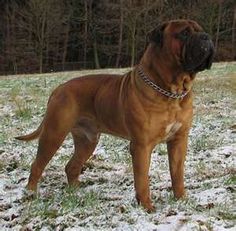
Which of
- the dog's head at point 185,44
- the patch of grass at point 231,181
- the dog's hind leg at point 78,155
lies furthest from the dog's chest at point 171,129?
the dog's hind leg at point 78,155

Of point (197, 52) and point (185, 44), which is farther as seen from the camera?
point (185, 44)

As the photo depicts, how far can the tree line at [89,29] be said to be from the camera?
125ft

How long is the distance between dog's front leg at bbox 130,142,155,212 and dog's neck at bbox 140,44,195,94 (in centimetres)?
57

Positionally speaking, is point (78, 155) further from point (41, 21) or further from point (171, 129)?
point (41, 21)

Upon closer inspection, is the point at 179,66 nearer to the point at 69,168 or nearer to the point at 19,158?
the point at 69,168

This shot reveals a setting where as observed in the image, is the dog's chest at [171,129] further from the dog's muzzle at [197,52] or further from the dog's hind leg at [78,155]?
the dog's hind leg at [78,155]

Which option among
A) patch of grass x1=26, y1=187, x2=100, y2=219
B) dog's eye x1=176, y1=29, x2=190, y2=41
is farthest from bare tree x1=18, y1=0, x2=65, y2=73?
dog's eye x1=176, y1=29, x2=190, y2=41

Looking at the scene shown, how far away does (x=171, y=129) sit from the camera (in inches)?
191

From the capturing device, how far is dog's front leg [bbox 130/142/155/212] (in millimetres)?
4816

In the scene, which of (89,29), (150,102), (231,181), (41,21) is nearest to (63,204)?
(150,102)

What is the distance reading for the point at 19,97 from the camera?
45.3 ft

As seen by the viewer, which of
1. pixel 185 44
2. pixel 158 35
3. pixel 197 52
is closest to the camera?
pixel 197 52

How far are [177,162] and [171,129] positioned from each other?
1.51ft

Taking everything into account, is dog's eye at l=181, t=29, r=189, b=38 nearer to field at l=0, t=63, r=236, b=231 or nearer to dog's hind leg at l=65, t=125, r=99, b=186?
field at l=0, t=63, r=236, b=231
